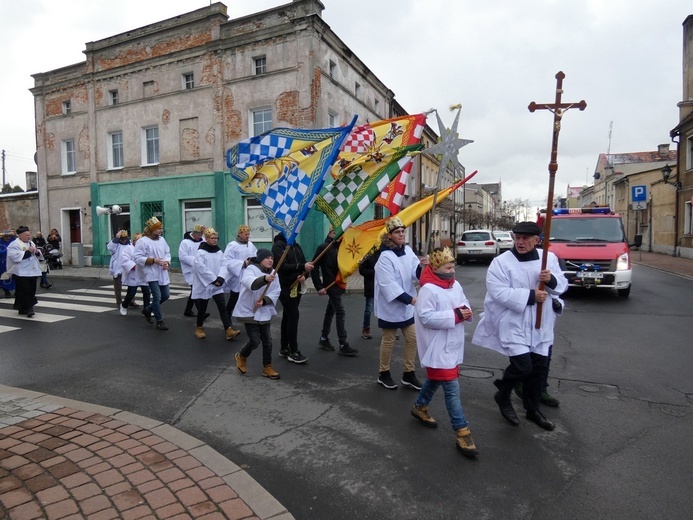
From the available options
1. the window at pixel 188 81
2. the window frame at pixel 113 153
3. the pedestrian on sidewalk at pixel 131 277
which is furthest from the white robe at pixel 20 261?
the window frame at pixel 113 153

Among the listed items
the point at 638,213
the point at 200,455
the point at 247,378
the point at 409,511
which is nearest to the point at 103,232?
the point at 247,378

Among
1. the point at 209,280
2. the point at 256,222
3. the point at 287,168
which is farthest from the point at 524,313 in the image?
the point at 256,222

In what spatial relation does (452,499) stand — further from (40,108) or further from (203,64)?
(40,108)

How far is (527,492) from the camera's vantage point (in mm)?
3158

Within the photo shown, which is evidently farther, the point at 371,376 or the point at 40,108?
the point at 40,108

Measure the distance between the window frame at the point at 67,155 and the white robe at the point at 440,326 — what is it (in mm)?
23872

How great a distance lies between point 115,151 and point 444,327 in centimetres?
2200

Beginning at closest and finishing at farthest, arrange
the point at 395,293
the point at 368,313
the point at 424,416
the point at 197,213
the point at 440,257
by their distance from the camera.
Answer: the point at 440,257, the point at 424,416, the point at 395,293, the point at 368,313, the point at 197,213

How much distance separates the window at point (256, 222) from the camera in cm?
1848

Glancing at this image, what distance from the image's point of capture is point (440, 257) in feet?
12.9

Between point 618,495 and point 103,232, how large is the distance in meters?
23.0

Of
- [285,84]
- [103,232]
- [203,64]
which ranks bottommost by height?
[103,232]

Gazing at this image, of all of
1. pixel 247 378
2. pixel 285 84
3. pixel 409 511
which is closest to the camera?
pixel 409 511

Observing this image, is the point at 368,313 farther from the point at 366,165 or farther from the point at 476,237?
the point at 476,237
